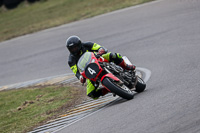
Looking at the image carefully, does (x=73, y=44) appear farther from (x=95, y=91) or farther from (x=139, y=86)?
(x=139, y=86)

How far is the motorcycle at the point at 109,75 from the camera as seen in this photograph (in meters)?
7.62

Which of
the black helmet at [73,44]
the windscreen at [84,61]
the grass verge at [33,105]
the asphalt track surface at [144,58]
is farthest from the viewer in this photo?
the grass verge at [33,105]

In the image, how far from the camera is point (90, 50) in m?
8.94

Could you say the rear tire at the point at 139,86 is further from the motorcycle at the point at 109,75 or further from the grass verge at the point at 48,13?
the grass verge at the point at 48,13

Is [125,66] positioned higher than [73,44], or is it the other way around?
[73,44]

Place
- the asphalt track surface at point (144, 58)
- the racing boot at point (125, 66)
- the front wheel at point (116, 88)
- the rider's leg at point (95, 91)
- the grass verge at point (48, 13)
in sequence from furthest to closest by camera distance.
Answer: the grass verge at point (48, 13) < the racing boot at point (125, 66) < the rider's leg at point (95, 91) < the front wheel at point (116, 88) < the asphalt track surface at point (144, 58)

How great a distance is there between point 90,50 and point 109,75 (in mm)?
1393

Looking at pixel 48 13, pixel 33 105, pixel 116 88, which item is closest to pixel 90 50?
pixel 116 88

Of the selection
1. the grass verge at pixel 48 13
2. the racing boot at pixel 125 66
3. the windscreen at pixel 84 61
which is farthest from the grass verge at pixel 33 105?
the grass verge at pixel 48 13

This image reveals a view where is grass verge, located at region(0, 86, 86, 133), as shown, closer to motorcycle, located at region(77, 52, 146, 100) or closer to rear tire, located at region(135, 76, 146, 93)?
motorcycle, located at region(77, 52, 146, 100)

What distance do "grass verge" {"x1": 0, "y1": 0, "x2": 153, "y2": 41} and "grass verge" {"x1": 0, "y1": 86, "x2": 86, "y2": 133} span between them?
946cm

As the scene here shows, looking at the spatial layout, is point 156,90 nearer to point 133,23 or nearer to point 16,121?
point 16,121

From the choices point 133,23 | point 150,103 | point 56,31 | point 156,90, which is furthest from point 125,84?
point 56,31

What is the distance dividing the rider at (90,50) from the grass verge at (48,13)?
37.0 feet
